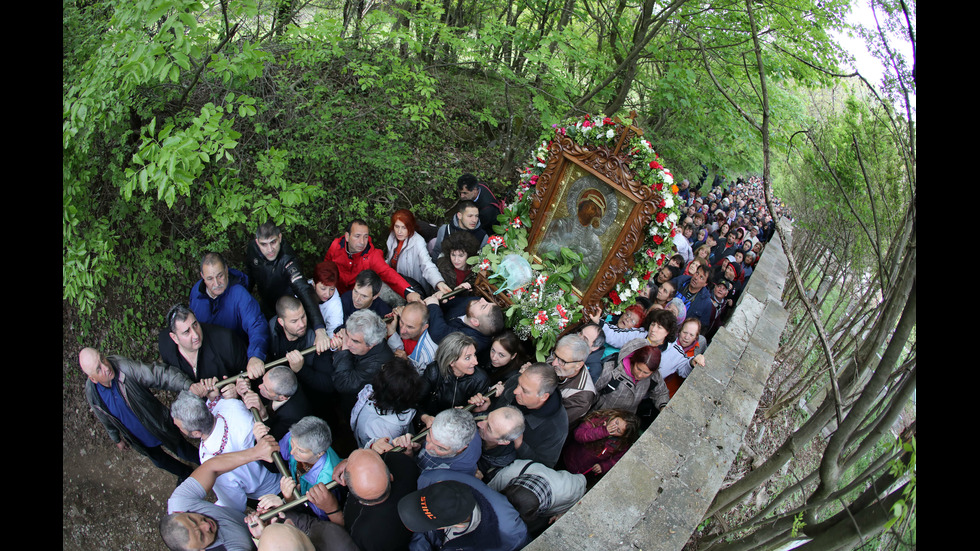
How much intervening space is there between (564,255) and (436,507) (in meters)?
3.46

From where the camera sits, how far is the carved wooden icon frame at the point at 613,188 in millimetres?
4863

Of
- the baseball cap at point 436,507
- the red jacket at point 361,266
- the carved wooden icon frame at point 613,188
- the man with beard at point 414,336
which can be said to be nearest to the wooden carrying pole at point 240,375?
the man with beard at point 414,336

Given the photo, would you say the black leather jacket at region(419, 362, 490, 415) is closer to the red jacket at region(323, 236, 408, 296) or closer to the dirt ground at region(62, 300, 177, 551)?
the red jacket at region(323, 236, 408, 296)

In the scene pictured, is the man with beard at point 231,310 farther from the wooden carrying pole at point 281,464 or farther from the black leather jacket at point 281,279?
the wooden carrying pole at point 281,464

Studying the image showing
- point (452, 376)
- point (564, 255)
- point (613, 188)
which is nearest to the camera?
point (452, 376)

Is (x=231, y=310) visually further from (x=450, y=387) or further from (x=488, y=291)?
(x=488, y=291)

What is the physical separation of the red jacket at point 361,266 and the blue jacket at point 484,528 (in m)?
2.62

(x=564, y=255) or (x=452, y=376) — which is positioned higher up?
(x=564, y=255)

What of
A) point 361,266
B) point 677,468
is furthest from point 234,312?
point 677,468

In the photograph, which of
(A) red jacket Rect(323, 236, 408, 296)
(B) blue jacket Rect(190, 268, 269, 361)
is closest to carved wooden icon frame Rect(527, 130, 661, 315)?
(A) red jacket Rect(323, 236, 408, 296)

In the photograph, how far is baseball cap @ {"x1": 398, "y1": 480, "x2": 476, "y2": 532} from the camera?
8.67ft

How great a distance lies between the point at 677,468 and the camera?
13.2ft

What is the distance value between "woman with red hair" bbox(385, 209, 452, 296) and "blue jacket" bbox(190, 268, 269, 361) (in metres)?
1.71
